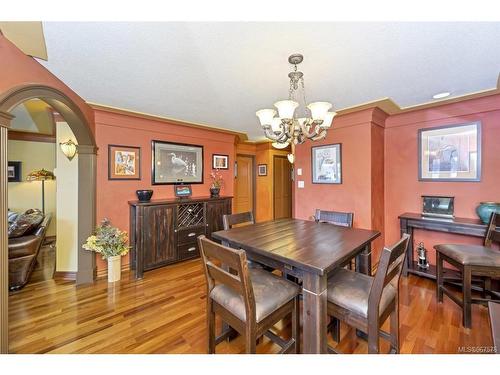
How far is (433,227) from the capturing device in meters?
2.54

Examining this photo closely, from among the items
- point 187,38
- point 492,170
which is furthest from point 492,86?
point 187,38

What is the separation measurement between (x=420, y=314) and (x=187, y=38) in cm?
309

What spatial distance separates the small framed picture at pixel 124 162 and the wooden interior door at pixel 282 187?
3.37 m

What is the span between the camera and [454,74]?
1.92 metres

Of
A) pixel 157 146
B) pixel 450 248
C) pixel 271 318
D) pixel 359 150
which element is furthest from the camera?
pixel 157 146

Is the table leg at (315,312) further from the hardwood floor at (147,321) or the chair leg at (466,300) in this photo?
the chair leg at (466,300)

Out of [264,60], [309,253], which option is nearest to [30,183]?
[264,60]

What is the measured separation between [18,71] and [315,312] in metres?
2.63

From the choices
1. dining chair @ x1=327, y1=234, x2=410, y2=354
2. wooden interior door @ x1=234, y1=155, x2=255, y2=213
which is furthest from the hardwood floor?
wooden interior door @ x1=234, y1=155, x2=255, y2=213

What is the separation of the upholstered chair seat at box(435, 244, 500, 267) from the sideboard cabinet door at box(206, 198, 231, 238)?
9.46 feet

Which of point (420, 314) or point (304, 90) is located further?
point (304, 90)

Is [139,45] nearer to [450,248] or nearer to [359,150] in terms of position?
[359,150]
